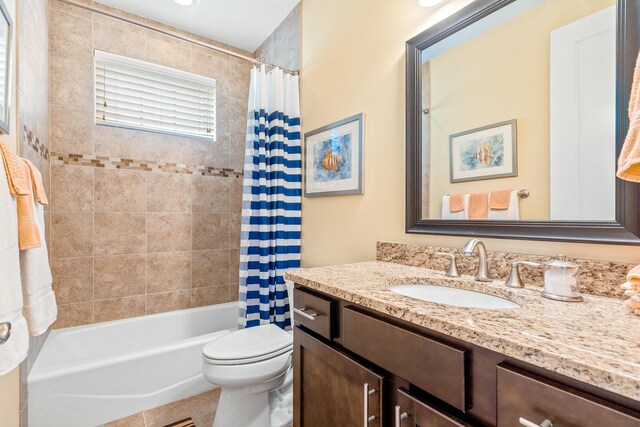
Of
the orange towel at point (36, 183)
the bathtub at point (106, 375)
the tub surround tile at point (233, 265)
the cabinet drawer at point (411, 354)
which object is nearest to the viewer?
the cabinet drawer at point (411, 354)

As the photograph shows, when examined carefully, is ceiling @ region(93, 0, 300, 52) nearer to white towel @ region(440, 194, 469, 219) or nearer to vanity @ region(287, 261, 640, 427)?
white towel @ region(440, 194, 469, 219)

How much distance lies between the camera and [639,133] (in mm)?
618

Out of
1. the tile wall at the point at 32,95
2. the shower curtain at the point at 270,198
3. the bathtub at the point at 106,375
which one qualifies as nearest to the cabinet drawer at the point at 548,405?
the shower curtain at the point at 270,198

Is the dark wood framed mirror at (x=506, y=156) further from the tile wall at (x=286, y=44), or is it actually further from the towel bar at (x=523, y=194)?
the tile wall at (x=286, y=44)

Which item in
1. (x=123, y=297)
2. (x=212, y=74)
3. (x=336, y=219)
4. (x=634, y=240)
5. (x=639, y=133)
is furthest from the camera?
(x=212, y=74)

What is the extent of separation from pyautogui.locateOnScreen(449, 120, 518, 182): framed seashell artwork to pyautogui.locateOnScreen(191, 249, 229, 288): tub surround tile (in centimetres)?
212

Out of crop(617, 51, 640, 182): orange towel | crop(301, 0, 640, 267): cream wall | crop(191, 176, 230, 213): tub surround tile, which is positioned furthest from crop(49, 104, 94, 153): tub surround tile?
crop(617, 51, 640, 182): orange towel

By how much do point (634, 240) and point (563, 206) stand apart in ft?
0.59

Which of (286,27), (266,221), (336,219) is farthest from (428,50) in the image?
(286,27)

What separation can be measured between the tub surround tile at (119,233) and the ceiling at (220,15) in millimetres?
1582

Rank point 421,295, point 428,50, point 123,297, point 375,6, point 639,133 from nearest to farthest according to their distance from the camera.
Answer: point 639,133
point 421,295
point 428,50
point 375,6
point 123,297

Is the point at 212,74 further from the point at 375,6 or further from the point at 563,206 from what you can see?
the point at 563,206

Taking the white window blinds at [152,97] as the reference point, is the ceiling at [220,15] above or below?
above

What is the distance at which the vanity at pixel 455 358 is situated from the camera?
17.5 inches
